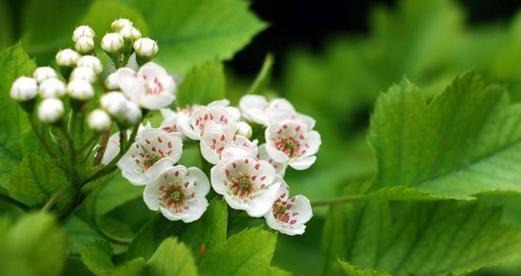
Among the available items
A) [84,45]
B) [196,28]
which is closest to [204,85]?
[196,28]

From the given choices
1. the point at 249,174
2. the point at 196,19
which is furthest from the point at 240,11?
the point at 249,174

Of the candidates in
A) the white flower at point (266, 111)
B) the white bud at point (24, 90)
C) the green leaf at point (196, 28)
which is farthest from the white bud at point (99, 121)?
the green leaf at point (196, 28)

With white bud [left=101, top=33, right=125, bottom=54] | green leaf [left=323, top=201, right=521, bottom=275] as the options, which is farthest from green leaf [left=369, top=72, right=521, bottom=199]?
white bud [left=101, top=33, right=125, bottom=54]

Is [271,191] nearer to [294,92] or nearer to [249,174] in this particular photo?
[249,174]

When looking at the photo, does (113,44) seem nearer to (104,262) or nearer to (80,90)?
(80,90)

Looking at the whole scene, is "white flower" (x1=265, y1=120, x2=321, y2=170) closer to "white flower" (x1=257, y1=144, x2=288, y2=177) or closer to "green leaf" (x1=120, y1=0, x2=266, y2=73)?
"white flower" (x1=257, y1=144, x2=288, y2=177)
